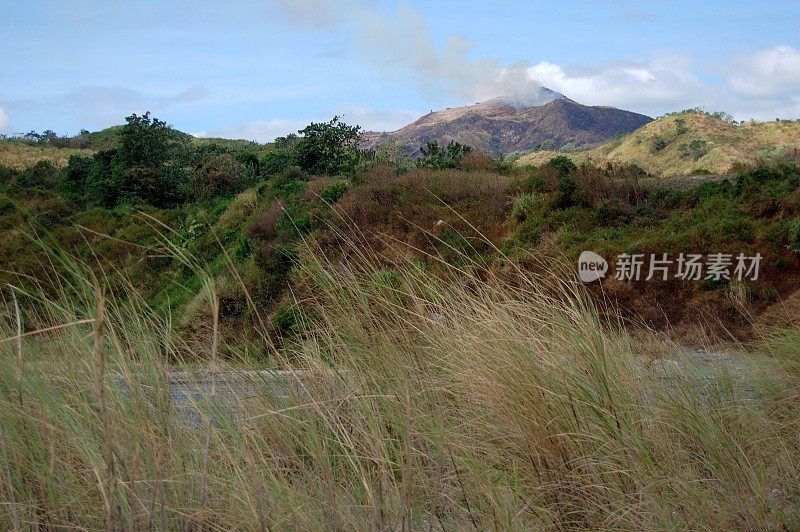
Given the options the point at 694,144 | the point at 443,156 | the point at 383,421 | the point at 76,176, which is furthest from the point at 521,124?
the point at 383,421

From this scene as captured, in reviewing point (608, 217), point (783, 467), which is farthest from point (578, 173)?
point (783, 467)

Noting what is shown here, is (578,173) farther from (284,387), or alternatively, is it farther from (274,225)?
(284,387)

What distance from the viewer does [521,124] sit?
92188mm

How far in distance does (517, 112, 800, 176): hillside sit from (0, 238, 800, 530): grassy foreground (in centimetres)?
3093

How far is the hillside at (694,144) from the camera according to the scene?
35.4 m

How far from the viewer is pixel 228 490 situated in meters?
2.42

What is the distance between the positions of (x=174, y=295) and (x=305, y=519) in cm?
1561

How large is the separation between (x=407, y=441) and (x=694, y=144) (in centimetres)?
3949

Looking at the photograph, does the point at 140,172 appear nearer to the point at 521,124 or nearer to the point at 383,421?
the point at 383,421

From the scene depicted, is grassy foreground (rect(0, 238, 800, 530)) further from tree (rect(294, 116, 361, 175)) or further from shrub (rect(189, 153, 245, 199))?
shrub (rect(189, 153, 245, 199))

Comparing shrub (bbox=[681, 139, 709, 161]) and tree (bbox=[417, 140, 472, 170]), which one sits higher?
shrub (bbox=[681, 139, 709, 161])

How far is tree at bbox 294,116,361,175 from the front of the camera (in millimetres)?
26141

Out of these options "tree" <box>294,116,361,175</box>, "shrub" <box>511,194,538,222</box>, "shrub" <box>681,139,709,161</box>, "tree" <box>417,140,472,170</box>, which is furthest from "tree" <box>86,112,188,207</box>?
"shrub" <box>681,139,709,161</box>

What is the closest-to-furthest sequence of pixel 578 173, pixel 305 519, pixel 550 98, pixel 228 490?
pixel 305 519 → pixel 228 490 → pixel 578 173 → pixel 550 98
